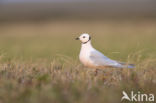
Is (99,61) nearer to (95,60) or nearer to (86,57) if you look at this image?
(95,60)

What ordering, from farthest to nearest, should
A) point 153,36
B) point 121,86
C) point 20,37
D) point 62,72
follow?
point 20,37, point 153,36, point 62,72, point 121,86

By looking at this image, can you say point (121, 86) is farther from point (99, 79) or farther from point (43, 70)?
point (43, 70)

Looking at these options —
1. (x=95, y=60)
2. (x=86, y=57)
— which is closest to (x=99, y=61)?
(x=95, y=60)

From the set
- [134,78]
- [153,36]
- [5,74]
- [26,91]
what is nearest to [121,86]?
[134,78]

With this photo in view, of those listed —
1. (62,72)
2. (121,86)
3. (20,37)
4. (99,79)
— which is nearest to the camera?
(121,86)

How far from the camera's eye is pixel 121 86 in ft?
18.5

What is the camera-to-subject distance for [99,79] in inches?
245

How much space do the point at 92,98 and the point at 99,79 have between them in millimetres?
1316

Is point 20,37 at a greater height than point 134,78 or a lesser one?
greater

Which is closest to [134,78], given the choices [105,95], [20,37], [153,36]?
[105,95]

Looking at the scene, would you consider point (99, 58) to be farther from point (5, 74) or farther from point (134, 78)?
point (5, 74)

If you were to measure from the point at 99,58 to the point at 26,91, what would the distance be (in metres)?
1.68

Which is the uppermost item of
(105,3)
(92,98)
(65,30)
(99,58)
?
(105,3)

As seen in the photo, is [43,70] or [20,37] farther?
[20,37]
